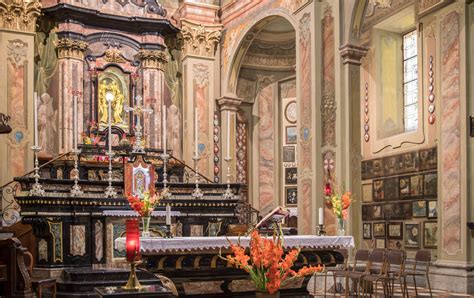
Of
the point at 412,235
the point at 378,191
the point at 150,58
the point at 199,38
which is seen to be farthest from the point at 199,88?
the point at 412,235

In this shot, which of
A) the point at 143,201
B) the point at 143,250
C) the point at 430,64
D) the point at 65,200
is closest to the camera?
the point at 143,250

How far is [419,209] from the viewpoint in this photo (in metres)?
13.9

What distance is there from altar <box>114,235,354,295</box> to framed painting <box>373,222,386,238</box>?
7303mm

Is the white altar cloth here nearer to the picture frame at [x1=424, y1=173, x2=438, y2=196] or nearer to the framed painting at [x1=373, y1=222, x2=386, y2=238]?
the picture frame at [x1=424, y1=173, x2=438, y2=196]

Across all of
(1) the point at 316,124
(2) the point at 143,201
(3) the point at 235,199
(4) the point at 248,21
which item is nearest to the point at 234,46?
(4) the point at 248,21

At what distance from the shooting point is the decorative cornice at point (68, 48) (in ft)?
47.8

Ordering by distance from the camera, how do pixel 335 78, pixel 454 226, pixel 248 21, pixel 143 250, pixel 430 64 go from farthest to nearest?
pixel 248 21, pixel 430 64, pixel 335 78, pixel 454 226, pixel 143 250

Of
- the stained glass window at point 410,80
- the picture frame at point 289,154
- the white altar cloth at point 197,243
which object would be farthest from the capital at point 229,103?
the white altar cloth at point 197,243

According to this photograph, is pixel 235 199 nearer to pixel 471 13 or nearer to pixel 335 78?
pixel 335 78

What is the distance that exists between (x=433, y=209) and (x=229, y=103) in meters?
5.79

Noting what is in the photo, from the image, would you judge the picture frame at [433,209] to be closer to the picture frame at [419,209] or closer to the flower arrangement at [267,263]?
the picture frame at [419,209]

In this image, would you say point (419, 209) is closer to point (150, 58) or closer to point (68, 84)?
point (150, 58)

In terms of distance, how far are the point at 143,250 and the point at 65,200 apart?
3.31 m

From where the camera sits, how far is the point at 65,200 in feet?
31.5
